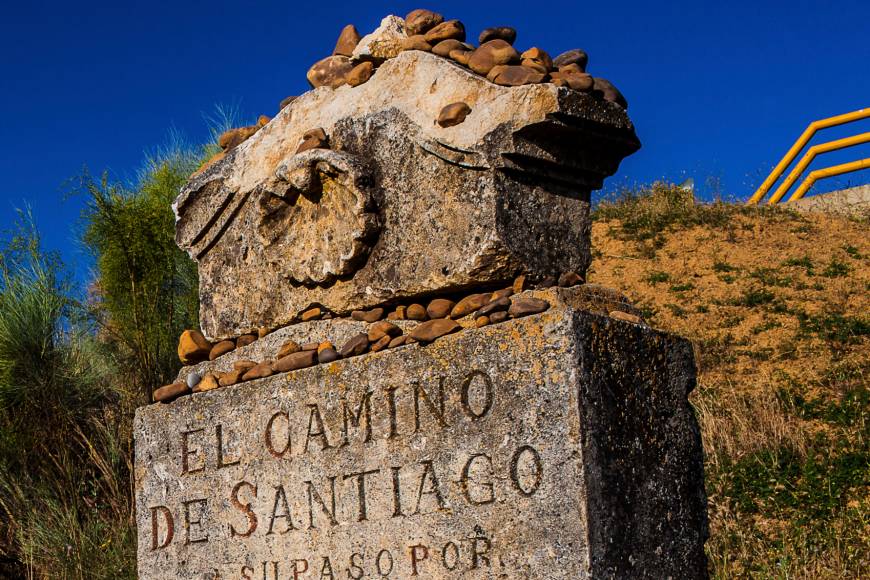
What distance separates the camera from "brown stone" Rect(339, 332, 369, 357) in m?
Result: 3.23

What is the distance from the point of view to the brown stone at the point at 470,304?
308 cm

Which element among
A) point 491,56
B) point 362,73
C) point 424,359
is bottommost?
point 424,359

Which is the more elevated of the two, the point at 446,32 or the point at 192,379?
the point at 446,32

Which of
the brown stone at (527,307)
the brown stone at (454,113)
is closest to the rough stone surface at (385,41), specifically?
the brown stone at (454,113)

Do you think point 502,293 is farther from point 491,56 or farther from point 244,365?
point 244,365

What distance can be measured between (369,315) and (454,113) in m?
0.72

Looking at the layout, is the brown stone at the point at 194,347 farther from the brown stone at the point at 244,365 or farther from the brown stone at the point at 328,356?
the brown stone at the point at 328,356

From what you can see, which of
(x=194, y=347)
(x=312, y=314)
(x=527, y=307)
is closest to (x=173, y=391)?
(x=194, y=347)

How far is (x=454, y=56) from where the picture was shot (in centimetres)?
335

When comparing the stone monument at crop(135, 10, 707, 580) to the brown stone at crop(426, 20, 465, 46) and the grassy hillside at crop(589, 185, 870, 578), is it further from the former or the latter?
the grassy hillside at crop(589, 185, 870, 578)

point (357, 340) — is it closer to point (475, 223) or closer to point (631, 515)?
point (475, 223)

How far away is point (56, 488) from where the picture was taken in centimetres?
754

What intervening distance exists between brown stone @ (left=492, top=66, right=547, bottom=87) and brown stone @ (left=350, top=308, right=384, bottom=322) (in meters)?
0.83

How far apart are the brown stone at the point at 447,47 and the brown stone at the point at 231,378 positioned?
4.22ft
